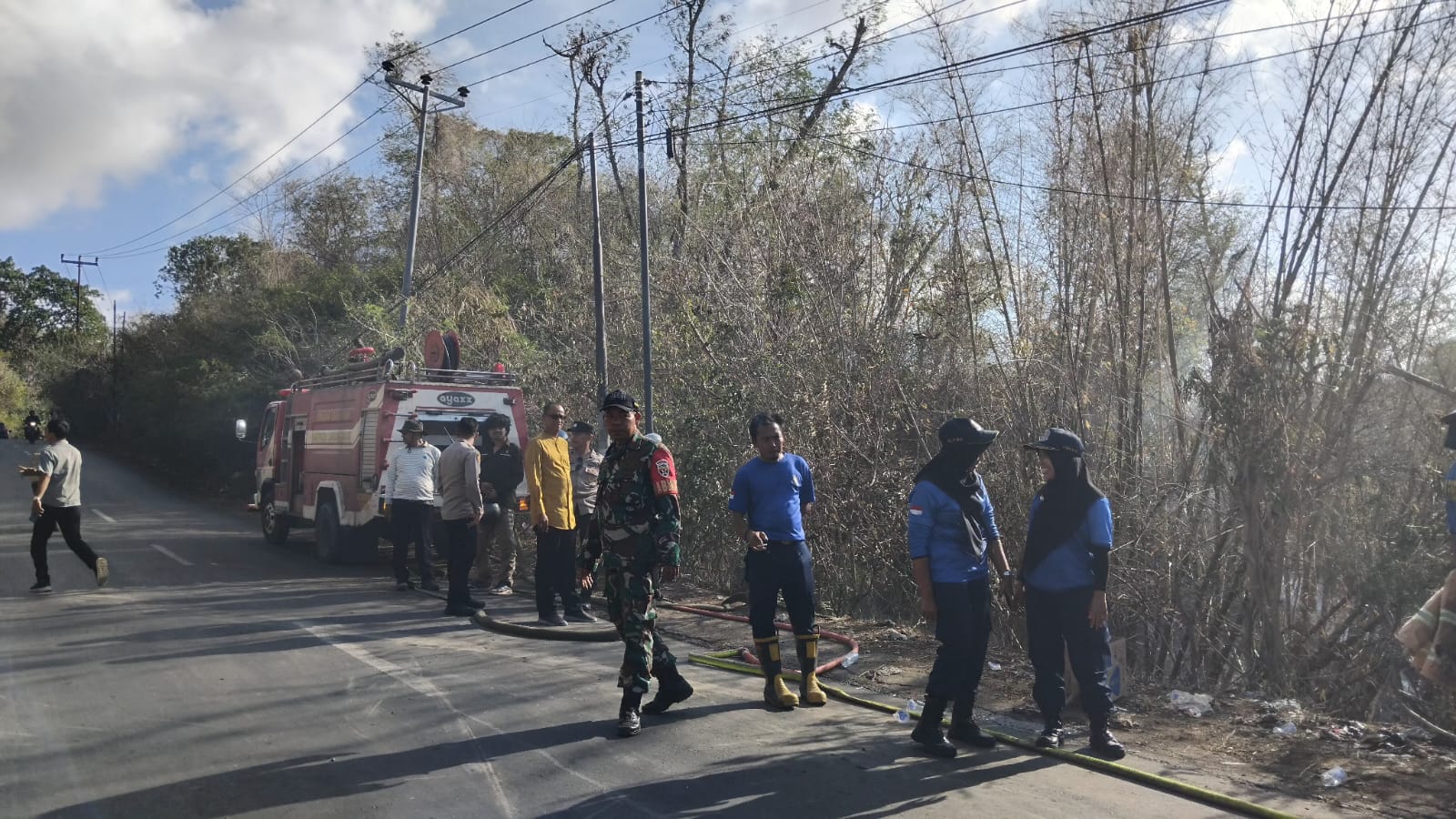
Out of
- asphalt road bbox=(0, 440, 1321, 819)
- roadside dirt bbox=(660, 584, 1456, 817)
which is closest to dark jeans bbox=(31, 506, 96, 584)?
asphalt road bbox=(0, 440, 1321, 819)

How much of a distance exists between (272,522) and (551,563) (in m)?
9.69

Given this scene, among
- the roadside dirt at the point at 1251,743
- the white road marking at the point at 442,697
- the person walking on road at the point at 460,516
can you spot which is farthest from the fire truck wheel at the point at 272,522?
the roadside dirt at the point at 1251,743

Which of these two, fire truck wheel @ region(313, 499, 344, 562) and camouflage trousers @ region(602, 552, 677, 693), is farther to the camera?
fire truck wheel @ region(313, 499, 344, 562)

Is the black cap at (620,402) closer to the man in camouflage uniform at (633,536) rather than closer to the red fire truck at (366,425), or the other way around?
the man in camouflage uniform at (633,536)

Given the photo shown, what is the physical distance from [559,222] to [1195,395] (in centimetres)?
2012

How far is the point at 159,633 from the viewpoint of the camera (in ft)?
29.2

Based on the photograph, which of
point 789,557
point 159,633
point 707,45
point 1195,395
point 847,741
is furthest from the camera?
point 707,45

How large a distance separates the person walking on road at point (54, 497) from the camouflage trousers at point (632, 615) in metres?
7.85

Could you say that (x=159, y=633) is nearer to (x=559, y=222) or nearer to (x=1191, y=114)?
(x=1191, y=114)

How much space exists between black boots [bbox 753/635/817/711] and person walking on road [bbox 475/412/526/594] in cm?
575

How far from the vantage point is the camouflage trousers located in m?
5.78

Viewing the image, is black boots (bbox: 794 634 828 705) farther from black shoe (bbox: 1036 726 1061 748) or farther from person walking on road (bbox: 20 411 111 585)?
person walking on road (bbox: 20 411 111 585)

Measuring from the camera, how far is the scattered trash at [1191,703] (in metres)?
6.54

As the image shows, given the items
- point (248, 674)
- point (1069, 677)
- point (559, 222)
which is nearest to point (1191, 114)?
point (1069, 677)
